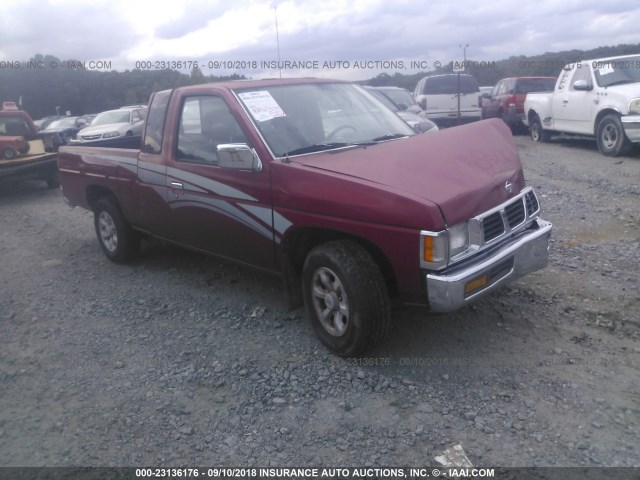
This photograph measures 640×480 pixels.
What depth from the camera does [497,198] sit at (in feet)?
12.6

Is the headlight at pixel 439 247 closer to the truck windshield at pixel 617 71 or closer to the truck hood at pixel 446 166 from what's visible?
the truck hood at pixel 446 166

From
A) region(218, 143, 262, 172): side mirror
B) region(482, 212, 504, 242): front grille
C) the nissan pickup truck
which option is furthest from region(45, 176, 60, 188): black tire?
region(482, 212, 504, 242): front grille

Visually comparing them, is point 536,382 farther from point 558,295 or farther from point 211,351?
point 211,351

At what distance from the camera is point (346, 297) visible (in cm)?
377

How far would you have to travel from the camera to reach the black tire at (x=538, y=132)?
14.2 meters

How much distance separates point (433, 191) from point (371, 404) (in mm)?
1323

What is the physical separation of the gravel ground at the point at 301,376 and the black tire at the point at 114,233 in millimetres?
501

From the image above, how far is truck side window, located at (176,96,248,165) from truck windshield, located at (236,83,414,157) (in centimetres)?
21

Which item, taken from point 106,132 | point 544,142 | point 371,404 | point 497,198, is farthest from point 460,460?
point 106,132

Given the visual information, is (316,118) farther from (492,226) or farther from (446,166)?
(492,226)

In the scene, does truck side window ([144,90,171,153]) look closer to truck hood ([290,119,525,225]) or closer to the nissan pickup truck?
the nissan pickup truck

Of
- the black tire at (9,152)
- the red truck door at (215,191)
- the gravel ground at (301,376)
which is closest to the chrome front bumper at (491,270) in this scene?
the gravel ground at (301,376)

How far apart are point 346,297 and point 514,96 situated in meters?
14.6

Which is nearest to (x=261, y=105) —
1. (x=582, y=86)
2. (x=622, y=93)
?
(x=622, y=93)
